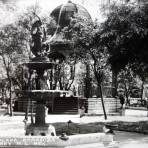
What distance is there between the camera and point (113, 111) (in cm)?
3797

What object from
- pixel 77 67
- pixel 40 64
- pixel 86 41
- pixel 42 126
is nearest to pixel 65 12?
pixel 77 67

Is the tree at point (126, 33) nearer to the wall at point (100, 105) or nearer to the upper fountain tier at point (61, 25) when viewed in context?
the wall at point (100, 105)

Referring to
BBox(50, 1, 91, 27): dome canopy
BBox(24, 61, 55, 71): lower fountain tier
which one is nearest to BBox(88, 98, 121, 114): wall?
BBox(50, 1, 91, 27): dome canopy

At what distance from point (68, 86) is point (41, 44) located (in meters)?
27.8

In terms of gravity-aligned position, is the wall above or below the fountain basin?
above

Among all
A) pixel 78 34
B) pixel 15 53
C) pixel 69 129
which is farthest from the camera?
pixel 15 53

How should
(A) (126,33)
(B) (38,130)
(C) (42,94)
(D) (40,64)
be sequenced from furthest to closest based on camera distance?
(A) (126,33) → (B) (38,130) → (D) (40,64) → (C) (42,94)

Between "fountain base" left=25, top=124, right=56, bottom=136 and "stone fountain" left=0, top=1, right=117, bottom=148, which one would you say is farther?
"fountain base" left=25, top=124, right=56, bottom=136

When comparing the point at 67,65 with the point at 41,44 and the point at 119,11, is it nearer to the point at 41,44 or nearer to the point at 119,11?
the point at 119,11

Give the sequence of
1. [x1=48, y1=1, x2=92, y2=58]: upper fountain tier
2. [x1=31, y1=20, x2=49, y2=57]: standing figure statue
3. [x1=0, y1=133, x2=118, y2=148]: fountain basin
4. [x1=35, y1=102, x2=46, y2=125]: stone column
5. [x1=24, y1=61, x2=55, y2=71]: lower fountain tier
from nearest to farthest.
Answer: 1. [x1=0, y1=133, x2=118, y2=148]: fountain basin
2. [x1=24, y1=61, x2=55, y2=71]: lower fountain tier
3. [x1=31, y1=20, x2=49, y2=57]: standing figure statue
4. [x1=35, y1=102, x2=46, y2=125]: stone column
5. [x1=48, y1=1, x2=92, y2=58]: upper fountain tier

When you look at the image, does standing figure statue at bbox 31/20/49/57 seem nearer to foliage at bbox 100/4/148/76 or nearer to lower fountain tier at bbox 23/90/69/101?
lower fountain tier at bbox 23/90/69/101

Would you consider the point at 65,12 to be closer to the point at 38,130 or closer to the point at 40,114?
the point at 40,114

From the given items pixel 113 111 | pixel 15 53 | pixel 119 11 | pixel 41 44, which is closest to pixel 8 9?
pixel 119 11

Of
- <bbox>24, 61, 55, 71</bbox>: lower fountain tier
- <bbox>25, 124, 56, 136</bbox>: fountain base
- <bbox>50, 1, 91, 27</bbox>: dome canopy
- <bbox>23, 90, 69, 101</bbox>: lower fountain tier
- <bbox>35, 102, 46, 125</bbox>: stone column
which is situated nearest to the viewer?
<bbox>23, 90, 69, 101</bbox>: lower fountain tier
